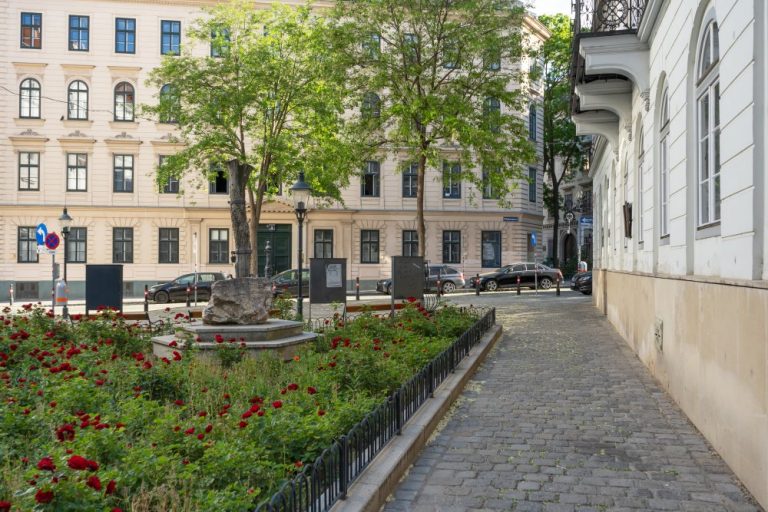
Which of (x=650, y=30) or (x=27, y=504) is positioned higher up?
(x=650, y=30)

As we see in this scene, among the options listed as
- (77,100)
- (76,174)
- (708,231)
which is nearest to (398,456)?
(708,231)

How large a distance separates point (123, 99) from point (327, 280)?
26717 millimetres

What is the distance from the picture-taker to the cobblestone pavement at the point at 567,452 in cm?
515

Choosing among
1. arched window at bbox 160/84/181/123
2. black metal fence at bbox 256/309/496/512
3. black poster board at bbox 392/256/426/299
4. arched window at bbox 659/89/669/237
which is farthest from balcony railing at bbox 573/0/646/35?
arched window at bbox 160/84/181/123

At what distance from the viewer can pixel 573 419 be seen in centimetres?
761

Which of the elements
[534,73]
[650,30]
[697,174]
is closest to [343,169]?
[534,73]

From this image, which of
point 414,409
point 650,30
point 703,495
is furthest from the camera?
point 650,30

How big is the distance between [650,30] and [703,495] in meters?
8.25

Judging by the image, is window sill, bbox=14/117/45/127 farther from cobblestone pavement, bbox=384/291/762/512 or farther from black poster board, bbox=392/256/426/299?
cobblestone pavement, bbox=384/291/762/512

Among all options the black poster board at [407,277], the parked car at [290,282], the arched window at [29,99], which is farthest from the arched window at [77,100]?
the black poster board at [407,277]

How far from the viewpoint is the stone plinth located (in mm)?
9742

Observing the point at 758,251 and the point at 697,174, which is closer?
the point at 758,251

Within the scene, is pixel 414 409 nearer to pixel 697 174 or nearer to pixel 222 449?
pixel 222 449

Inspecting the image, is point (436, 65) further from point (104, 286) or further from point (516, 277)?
point (516, 277)
